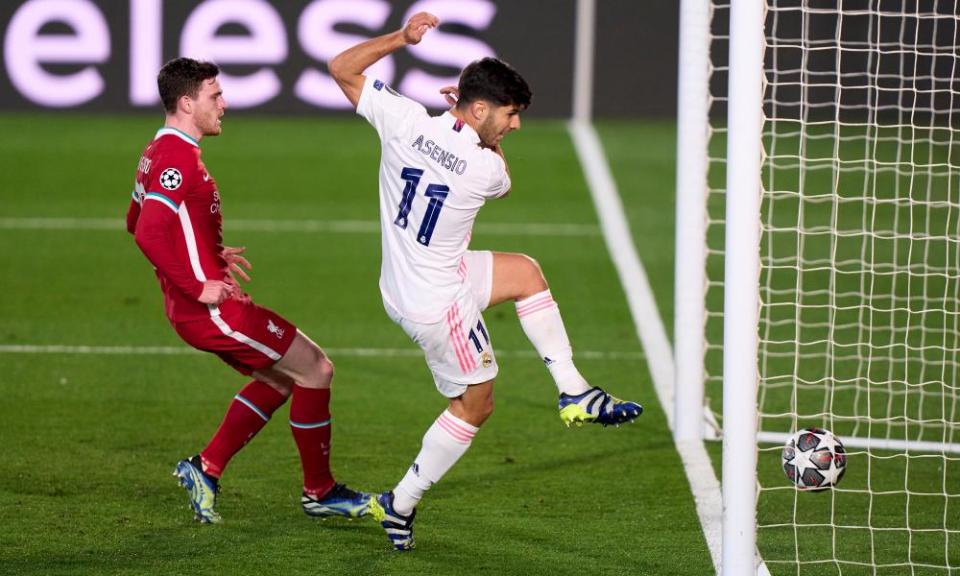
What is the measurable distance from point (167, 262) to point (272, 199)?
7792 mm

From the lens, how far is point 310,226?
12.0m

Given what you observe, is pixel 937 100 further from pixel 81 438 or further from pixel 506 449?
pixel 81 438

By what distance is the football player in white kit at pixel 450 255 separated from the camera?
4.96 metres

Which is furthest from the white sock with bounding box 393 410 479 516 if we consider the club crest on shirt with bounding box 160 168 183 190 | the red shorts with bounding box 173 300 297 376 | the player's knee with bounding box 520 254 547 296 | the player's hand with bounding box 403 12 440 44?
the player's hand with bounding box 403 12 440 44

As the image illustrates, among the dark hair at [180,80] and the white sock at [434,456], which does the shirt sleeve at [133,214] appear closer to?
the dark hair at [180,80]

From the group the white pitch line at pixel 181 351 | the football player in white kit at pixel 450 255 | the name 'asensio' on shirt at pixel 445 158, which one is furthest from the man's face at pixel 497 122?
the white pitch line at pixel 181 351

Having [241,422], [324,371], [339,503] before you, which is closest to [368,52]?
[324,371]

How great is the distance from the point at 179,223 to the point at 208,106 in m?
0.45

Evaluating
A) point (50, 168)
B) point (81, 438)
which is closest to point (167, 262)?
point (81, 438)

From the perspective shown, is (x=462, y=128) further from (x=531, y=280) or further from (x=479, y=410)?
(x=479, y=410)

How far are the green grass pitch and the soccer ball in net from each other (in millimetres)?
469

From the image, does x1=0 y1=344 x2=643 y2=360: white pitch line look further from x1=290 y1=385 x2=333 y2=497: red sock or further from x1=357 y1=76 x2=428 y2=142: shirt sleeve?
x1=357 y1=76 x2=428 y2=142: shirt sleeve

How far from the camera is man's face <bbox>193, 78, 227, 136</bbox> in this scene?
5.35 metres

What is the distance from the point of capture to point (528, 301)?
533cm
